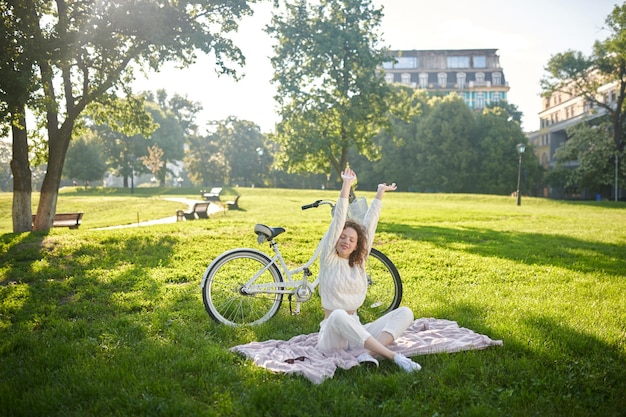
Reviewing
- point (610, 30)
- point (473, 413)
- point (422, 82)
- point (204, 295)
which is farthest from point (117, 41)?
point (422, 82)

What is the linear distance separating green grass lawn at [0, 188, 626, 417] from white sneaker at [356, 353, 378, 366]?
0.34 ft

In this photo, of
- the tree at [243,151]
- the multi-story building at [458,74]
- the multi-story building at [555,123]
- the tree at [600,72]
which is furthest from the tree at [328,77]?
the multi-story building at [458,74]

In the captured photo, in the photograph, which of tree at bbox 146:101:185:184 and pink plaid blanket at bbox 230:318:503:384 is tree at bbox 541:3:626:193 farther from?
tree at bbox 146:101:185:184

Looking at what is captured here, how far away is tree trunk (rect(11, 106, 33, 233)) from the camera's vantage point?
44.9ft

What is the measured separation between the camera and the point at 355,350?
438cm

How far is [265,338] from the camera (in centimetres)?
500

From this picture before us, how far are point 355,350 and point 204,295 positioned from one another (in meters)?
1.91

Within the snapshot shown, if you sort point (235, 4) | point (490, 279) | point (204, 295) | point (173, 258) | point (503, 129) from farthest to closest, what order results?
point (503, 129)
point (235, 4)
point (173, 258)
point (490, 279)
point (204, 295)

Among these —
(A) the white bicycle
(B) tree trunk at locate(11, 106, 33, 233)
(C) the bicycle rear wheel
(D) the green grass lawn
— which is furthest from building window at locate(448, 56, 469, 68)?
(A) the white bicycle

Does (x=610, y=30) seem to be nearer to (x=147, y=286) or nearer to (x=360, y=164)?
(x=360, y=164)

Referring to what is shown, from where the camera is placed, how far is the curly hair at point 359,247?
485 cm

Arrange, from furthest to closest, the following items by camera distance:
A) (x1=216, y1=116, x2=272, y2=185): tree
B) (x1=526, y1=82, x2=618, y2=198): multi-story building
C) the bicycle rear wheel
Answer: (x1=216, y1=116, x2=272, y2=185): tree < (x1=526, y1=82, x2=618, y2=198): multi-story building < the bicycle rear wheel

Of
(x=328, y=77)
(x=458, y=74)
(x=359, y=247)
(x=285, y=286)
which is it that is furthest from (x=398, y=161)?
(x=359, y=247)

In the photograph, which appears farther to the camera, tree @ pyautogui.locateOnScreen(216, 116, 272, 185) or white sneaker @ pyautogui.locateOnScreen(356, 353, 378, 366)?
tree @ pyautogui.locateOnScreen(216, 116, 272, 185)
